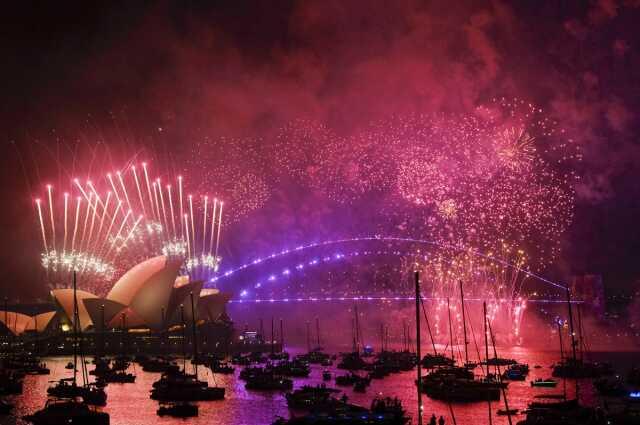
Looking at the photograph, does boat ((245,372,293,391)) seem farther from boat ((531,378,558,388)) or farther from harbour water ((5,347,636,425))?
boat ((531,378,558,388))

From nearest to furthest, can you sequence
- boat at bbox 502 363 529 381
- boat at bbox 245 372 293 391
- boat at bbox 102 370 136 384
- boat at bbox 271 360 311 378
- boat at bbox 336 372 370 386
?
boat at bbox 245 372 293 391
boat at bbox 336 372 370 386
boat at bbox 102 370 136 384
boat at bbox 502 363 529 381
boat at bbox 271 360 311 378

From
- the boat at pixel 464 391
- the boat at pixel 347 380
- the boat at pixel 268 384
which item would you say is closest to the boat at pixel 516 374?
the boat at pixel 464 391

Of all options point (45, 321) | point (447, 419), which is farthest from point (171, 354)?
point (447, 419)

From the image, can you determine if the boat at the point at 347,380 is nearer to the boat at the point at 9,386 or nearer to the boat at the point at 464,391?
the boat at the point at 464,391

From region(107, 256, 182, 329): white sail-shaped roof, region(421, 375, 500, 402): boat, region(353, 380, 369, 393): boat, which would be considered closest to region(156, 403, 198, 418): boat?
region(353, 380, 369, 393): boat

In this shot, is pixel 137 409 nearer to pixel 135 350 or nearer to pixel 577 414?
pixel 577 414

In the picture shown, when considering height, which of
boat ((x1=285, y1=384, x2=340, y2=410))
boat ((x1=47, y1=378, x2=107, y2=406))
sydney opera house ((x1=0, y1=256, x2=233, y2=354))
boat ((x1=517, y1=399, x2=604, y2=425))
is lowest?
boat ((x1=517, y1=399, x2=604, y2=425))
